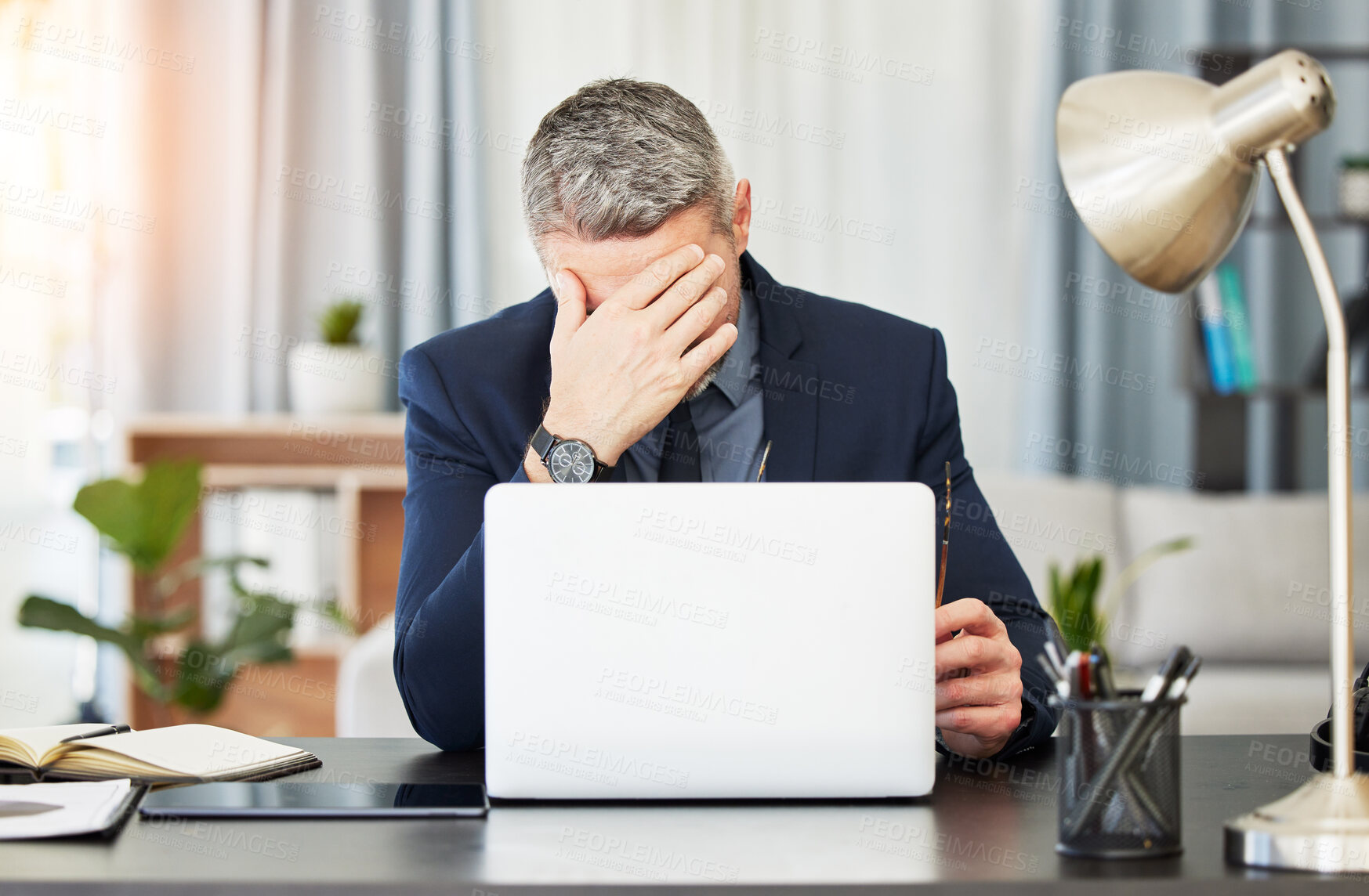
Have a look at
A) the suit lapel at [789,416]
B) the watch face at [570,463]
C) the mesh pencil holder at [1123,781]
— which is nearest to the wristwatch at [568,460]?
the watch face at [570,463]

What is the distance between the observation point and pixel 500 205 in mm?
3586

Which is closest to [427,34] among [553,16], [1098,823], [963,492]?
[553,16]

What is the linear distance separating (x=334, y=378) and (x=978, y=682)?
2.57 m

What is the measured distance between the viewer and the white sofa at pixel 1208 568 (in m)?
2.90

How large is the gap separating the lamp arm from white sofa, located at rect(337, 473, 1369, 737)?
2.09m

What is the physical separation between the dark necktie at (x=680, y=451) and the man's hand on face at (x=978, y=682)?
420 millimetres

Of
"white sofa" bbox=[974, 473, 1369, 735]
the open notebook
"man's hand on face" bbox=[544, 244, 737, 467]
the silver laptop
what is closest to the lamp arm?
the silver laptop

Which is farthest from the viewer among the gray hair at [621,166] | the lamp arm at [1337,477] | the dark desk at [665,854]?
the gray hair at [621,166]

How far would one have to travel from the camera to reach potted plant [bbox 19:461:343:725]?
283cm

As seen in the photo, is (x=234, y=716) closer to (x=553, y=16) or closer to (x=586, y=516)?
(x=553, y=16)

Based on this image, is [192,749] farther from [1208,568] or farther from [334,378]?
[1208,568]

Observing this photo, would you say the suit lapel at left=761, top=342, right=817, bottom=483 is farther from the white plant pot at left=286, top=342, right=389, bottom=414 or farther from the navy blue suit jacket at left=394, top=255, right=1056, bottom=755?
the white plant pot at left=286, top=342, right=389, bottom=414

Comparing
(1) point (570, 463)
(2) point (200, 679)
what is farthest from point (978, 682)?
(2) point (200, 679)

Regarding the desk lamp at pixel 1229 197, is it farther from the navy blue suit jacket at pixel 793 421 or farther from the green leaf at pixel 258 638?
the green leaf at pixel 258 638
